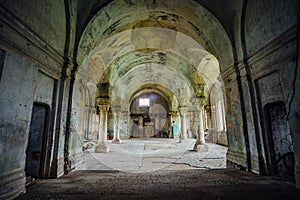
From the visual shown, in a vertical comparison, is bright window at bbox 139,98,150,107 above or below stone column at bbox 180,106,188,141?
above

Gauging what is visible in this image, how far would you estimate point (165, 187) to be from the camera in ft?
8.74

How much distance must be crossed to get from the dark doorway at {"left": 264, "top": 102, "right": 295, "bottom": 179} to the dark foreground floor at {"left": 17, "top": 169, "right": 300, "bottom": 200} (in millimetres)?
479

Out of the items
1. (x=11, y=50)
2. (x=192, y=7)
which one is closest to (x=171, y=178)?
(x=11, y=50)

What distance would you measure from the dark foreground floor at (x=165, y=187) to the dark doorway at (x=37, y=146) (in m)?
0.33

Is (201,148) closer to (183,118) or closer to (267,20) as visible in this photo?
(183,118)

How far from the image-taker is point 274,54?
297cm

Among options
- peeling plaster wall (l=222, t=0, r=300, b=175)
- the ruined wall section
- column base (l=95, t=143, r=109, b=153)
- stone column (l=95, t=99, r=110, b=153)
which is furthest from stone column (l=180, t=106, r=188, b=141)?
the ruined wall section

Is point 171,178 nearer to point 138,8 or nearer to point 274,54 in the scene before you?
point 274,54

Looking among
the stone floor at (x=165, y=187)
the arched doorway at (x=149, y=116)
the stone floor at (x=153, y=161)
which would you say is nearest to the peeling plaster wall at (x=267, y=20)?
the stone floor at (x=165, y=187)

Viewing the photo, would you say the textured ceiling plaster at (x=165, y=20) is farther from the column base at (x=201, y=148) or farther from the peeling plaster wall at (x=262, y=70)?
the column base at (x=201, y=148)

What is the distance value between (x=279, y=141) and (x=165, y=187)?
2.69m

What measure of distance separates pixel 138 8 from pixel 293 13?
393 centimetres

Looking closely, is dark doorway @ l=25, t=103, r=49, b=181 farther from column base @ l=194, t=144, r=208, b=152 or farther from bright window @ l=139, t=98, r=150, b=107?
bright window @ l=139, t=98, r=150, b=107

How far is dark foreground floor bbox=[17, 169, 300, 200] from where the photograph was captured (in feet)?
7.47
